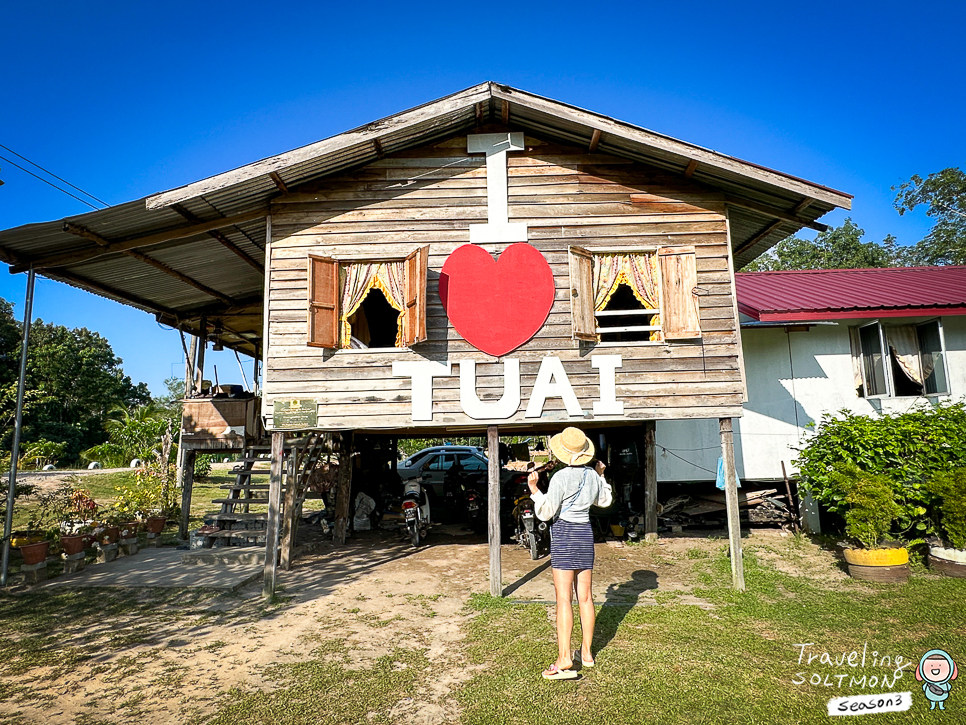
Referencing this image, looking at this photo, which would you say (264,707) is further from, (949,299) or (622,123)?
(949,299)

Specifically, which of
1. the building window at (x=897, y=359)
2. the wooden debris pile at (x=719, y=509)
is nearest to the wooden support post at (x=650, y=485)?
the wooden debris pile at (x=719, y=509)

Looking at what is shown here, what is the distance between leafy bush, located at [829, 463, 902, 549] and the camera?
7.84m

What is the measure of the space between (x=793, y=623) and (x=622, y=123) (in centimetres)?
628

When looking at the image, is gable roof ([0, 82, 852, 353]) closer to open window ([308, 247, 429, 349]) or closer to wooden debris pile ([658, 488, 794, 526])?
open window ([308, 247, 429, 349])

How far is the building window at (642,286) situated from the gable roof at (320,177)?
1.33 m

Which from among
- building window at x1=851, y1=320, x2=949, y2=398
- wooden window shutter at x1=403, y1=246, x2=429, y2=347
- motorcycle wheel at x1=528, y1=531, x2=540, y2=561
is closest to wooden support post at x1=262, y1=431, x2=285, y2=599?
wooden window shutter at x1=403, y1=246, x2=429, y2=347

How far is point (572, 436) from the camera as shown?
5418 mm

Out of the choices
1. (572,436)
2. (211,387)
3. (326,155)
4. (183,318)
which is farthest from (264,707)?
(183,318)

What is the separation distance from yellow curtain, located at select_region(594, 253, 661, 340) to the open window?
7.98 ft

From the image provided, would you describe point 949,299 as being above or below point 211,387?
above

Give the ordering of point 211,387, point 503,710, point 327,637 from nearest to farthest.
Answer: point 503,710
point 327,637
point 211,387

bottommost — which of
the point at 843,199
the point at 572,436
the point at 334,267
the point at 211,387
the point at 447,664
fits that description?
the point at 447,664

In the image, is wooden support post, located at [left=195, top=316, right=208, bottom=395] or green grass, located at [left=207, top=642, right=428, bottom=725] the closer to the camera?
green grass, located at [left=207, top=642, right=428, bottom=725]

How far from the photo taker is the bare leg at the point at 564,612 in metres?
4.95
